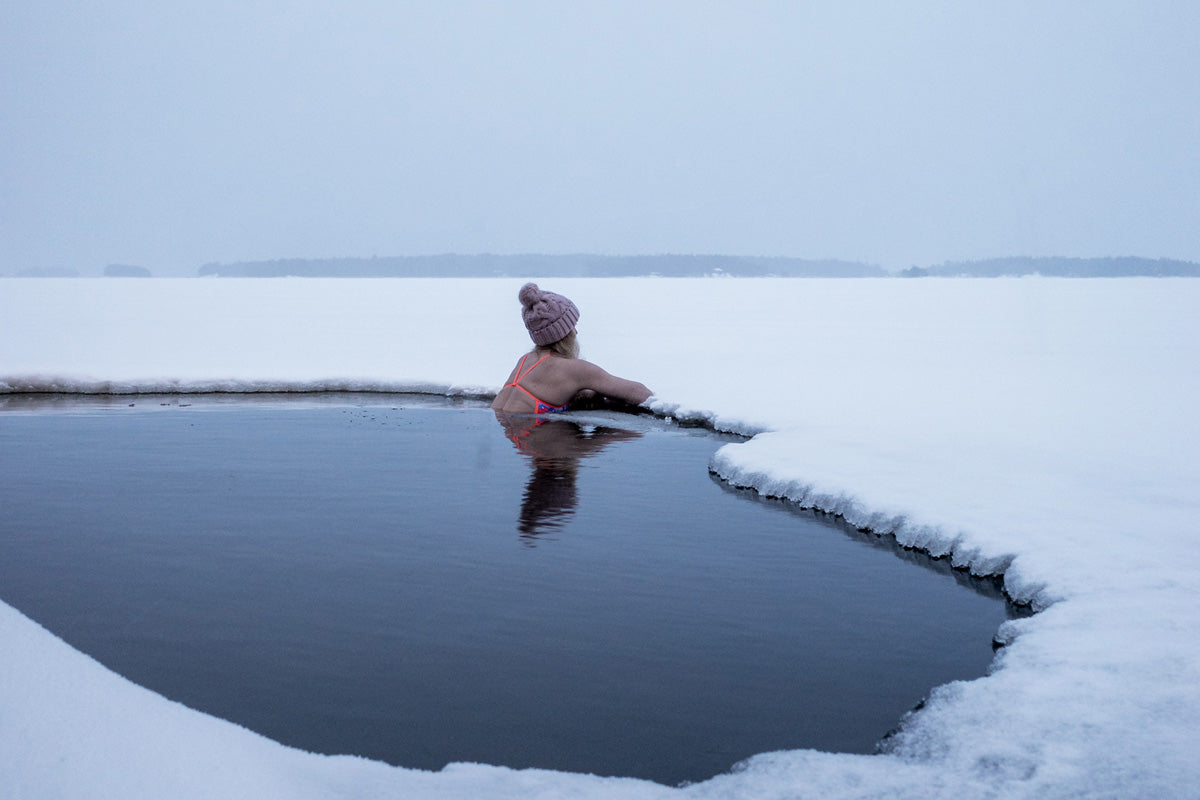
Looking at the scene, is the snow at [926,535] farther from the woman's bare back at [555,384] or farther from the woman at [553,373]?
the woman at [553,373]

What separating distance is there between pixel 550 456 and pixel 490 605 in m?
4.29

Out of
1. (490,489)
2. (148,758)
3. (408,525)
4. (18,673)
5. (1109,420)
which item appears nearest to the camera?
(148,758)

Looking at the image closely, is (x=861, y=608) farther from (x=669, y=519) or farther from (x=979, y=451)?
(x=979, y=451)

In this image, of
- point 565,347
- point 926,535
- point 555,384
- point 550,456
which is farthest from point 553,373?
point 926,535

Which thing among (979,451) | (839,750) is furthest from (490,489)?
(839,750)

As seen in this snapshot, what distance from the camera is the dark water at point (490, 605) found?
12.7 feet

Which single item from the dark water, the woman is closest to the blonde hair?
the woman

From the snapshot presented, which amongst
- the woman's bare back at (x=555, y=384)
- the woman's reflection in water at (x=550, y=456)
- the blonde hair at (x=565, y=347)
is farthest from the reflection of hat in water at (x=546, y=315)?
the woman's reflection in water at (x=550, y=456)

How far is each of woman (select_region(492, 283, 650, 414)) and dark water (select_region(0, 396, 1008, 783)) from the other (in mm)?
2875

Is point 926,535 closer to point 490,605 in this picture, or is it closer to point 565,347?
point 490,605

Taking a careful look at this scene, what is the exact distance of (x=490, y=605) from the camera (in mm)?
5156

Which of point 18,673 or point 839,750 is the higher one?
point 18,673

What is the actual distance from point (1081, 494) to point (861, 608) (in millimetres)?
2529

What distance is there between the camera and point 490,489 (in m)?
7.92
